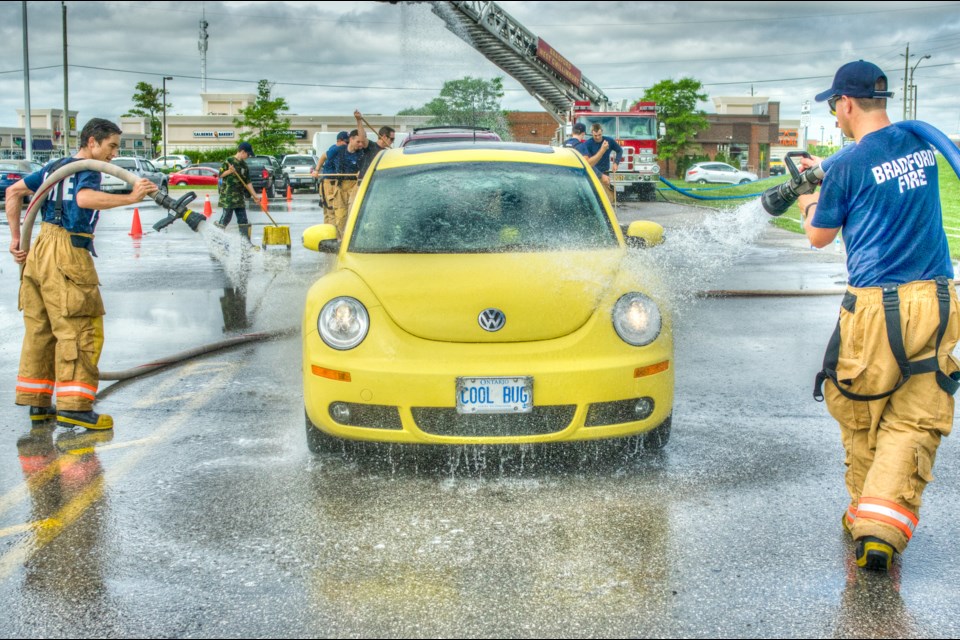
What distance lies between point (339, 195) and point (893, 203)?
1103 centimetres

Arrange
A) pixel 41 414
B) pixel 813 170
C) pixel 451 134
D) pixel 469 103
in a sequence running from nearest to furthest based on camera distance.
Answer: pixel 813 170
pixel 41 414
pixel 451 134
pixel 469 103

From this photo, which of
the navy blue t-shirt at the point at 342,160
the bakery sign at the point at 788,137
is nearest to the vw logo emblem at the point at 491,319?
the navy blue t-shirt at the point at 342,160

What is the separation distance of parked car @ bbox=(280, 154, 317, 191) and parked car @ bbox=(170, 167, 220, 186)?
6975mm

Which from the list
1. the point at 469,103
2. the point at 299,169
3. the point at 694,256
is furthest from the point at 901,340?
the point at 299,169

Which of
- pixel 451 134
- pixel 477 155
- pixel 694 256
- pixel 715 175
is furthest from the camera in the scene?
pixel 715 175

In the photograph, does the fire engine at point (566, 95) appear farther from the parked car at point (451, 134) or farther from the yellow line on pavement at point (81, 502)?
the yellow line on pavement at point (81, 502)

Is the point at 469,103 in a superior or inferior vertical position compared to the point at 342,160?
superior

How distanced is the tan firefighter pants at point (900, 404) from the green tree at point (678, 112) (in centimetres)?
7187

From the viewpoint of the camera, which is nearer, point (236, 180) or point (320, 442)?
point (320, 442)

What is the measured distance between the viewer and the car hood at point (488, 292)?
14.8 feet

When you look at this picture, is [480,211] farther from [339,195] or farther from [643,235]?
[339,195]

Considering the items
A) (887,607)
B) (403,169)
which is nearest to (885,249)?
(887,607)

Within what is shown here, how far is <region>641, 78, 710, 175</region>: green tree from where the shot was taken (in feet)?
241

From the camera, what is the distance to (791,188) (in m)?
3.99
